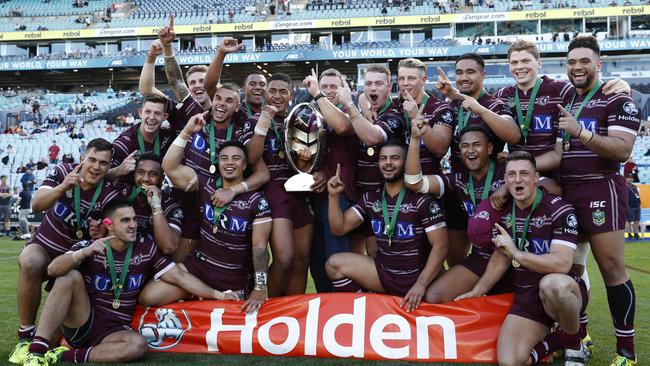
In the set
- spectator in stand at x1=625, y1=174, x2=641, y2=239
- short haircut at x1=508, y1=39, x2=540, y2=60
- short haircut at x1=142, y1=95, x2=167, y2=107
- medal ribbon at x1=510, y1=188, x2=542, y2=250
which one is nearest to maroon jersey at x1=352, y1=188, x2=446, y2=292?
medal ribbon at x1=510, y1=188, x2=542, y2=250

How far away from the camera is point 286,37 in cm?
4203

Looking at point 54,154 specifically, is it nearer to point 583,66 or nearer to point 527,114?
point 527,114

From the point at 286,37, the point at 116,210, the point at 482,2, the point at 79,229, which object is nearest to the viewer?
the point at 116,210

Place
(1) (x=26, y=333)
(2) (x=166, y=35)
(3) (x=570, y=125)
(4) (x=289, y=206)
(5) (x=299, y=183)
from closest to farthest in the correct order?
(3) (x=570, y=125)
(1) (x=26, y=333)
(5) (x=299, y=183)
(4) (x=289, y=206)
(2) (x=166, y=35)

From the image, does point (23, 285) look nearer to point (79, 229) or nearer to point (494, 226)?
point (79, 229)

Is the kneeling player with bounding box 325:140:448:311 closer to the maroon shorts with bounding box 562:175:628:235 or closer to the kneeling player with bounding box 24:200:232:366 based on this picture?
the maroon shorts with bounding box 562:175:628:235

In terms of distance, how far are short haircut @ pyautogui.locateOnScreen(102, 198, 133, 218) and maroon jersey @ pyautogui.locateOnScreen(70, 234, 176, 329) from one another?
0.77ft

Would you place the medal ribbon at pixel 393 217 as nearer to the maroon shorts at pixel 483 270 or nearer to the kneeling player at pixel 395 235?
the kneeling player at pixel 395 235

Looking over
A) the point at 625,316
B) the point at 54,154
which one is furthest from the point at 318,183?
the point at 54,154

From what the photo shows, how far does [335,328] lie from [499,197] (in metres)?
1.45

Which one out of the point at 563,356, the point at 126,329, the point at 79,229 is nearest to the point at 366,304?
the point at 563,356

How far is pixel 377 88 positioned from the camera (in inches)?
202

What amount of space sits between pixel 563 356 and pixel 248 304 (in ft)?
7.28

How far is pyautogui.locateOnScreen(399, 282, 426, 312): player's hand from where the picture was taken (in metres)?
4.58
